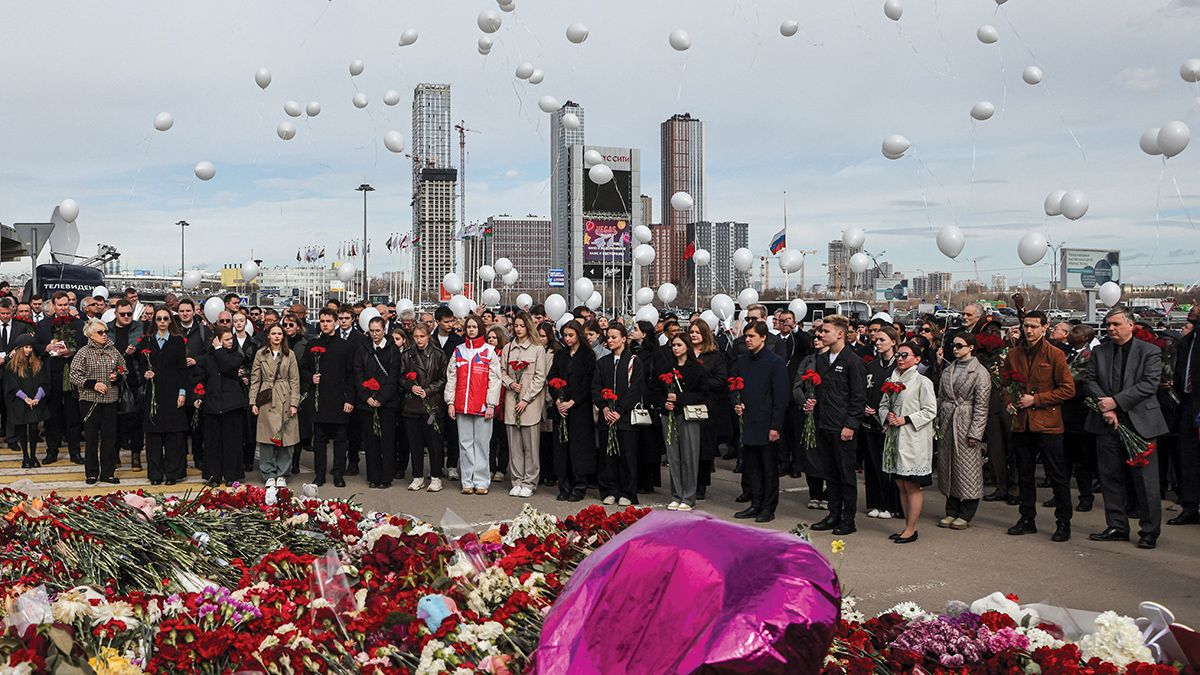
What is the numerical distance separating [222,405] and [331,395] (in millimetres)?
1209

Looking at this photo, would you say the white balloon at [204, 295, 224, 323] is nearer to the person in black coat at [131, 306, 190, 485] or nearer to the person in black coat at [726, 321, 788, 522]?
the person in black coat at [131, 306, 190, 485]

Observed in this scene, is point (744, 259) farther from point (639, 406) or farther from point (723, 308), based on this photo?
point (639, 406)

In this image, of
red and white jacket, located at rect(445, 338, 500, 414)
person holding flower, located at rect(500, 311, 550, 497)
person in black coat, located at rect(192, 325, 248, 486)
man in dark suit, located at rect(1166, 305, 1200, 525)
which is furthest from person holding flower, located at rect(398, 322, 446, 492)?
man in dark suit, located at rect(1166, 305, 1200, 525)

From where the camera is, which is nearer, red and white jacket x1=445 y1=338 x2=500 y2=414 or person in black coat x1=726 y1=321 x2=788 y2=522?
person in black coat x1=726 y1=321 x2=788 y2=522

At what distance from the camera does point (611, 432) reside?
1043cm

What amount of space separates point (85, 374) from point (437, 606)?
28.9 ft

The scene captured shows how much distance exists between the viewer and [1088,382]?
8828mm

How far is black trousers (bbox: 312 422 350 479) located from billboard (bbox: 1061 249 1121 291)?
36.4 m

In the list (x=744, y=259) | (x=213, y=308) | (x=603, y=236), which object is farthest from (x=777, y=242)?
(x=603, y=236)

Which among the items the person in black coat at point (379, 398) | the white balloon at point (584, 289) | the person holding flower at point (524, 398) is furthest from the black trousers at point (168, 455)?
the white balloon at point (584, 289)

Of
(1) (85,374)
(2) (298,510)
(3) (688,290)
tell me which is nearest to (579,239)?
(3) (688,290)

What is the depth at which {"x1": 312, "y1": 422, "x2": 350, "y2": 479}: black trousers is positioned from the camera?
37.0 feet

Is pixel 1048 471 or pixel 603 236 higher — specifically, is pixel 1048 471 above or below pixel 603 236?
below

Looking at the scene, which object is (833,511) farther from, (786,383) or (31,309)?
(31,309)
